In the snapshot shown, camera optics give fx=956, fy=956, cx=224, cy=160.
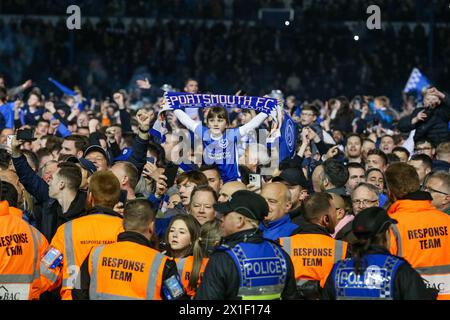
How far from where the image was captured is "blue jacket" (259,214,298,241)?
23.9 ft

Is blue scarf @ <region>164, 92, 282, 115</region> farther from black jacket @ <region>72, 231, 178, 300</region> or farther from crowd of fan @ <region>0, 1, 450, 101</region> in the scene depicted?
crowd of fan @ <region>0, 1, 450, 101</region>

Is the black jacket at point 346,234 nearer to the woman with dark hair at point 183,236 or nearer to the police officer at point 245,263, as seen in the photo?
the woman with dark hair at point 183,236

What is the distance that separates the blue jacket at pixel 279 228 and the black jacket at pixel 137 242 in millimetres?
1417

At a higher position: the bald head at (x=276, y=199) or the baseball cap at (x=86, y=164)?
the baseball cap at (x=86, y=164)

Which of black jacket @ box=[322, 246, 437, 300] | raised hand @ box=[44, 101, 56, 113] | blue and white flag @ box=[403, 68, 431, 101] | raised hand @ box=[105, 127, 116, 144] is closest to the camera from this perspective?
black jacket @ box=[322, 246, 437, 300]

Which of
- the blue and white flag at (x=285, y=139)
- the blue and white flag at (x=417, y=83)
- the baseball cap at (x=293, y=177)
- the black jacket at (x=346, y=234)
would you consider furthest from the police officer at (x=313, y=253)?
the blue and white flag at (x=417, y=83)

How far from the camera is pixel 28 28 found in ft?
101

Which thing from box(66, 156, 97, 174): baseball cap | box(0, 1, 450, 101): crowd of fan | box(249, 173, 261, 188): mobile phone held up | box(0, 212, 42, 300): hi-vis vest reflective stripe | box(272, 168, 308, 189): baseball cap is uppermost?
box(0, 1, 450, 101): crowd of fan

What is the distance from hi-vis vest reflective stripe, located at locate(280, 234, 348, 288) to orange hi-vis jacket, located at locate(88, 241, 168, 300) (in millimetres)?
1142

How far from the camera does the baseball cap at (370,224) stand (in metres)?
5.63

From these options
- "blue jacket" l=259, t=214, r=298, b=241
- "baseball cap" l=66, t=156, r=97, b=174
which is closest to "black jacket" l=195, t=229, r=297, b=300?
"blue jacket" l=259, t=214, r=298, b=241

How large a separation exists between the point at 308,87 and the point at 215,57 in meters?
3.28

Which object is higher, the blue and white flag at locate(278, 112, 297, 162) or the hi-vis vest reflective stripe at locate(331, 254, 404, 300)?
the blue and white flag at locate(278, 112, 297, 162)

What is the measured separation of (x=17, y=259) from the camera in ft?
22.1
